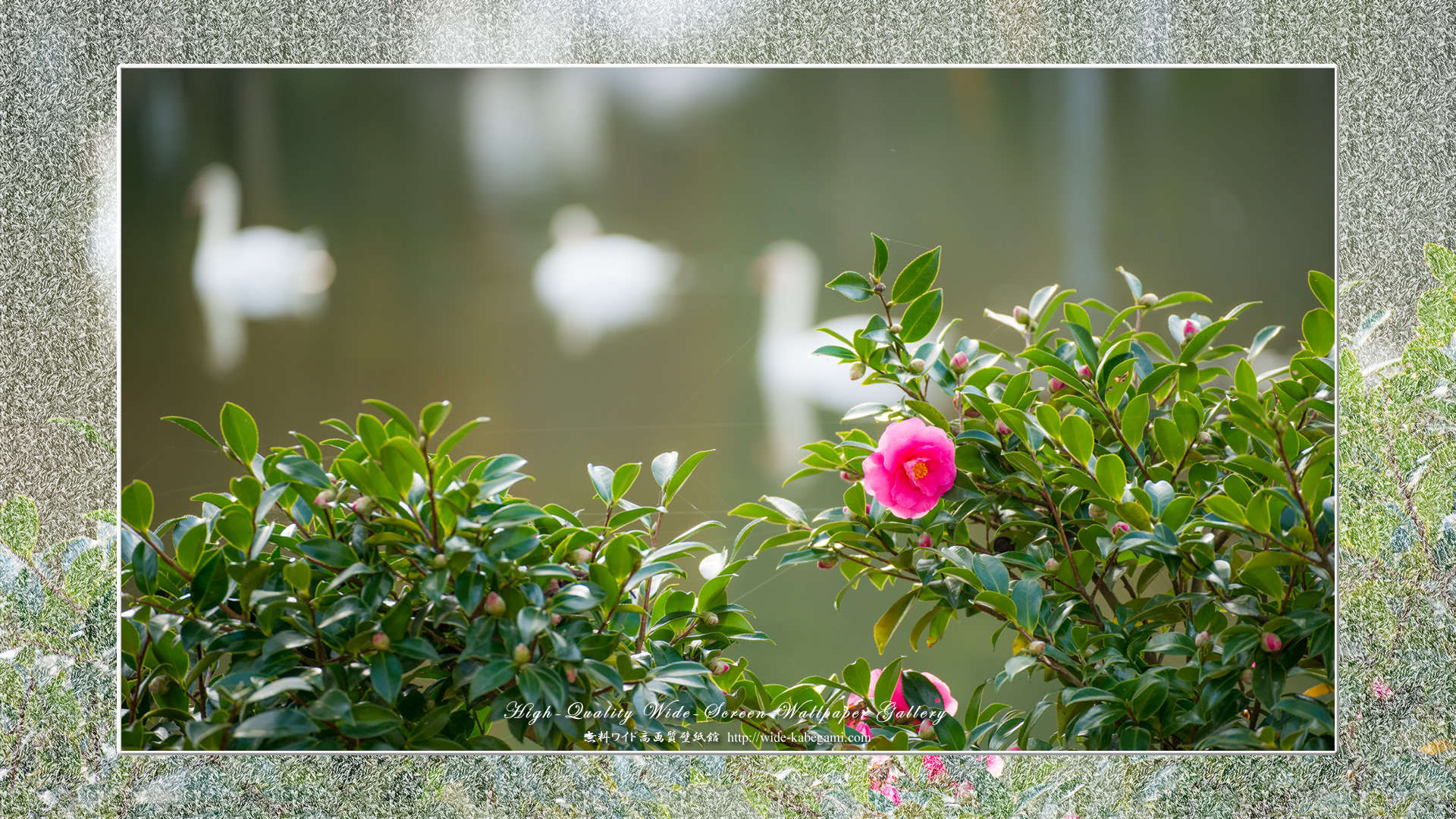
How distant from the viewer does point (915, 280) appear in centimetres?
114

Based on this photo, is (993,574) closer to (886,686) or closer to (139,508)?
(886,686)

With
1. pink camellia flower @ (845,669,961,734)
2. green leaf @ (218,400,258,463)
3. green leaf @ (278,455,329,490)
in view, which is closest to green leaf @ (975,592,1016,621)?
pink camellia flower @ (845,669,961,734)

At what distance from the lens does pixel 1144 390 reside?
3.72 feet

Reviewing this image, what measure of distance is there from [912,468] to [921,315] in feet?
0.56

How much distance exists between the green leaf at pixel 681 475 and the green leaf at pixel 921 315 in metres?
0.26

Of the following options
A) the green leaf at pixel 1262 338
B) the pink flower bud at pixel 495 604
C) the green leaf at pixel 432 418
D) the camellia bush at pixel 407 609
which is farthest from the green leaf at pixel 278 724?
the green leaf at pixel 1262 338

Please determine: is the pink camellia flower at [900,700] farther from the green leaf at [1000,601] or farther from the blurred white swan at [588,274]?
the blurred white swan at [588,274]

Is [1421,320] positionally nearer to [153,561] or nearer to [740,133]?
[740,133]

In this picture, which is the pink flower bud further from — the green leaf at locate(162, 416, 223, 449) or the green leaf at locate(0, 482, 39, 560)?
the green leaf at locate(0, 482, 39, 560)

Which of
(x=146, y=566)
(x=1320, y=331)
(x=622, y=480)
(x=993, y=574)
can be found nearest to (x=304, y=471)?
(x=146, y=566)

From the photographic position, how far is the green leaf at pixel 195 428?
1128mm

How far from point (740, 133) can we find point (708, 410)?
314 mm

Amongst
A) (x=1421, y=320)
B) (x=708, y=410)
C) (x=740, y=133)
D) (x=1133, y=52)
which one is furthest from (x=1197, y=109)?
(x=708, y=410)

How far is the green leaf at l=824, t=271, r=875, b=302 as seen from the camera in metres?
1.14
